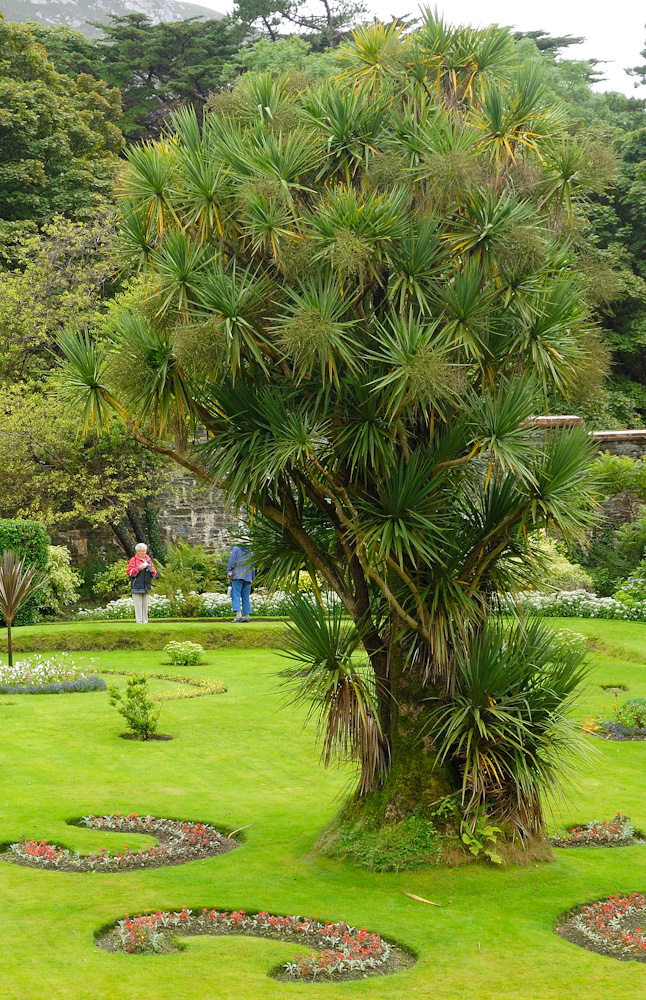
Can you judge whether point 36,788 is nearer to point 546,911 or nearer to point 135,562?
point 546,911

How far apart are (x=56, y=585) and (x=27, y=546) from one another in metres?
1.79

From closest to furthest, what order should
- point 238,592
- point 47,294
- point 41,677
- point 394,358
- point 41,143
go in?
point 394,358
point 41,677
point 238,592
point 47,294
point 41,143

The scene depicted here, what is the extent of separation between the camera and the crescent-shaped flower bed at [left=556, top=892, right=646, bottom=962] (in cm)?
508

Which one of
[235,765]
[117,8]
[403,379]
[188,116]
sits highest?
[117,8]

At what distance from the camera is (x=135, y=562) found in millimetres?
16453

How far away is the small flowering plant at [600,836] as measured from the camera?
695 cm

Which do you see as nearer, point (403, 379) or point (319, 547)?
point (403, 379)

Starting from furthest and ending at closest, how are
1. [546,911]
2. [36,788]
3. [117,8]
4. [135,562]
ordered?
[117,8], [135,562], [36,788], [546,911]

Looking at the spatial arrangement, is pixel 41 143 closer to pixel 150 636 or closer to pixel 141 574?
pixel 141 574

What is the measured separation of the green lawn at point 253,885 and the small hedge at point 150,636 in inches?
192

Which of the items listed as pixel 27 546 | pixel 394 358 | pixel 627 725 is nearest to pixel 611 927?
pixel 394 358

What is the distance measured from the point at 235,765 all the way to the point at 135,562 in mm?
7746

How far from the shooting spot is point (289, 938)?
5.26m

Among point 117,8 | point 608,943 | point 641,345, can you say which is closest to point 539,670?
point 608,943
